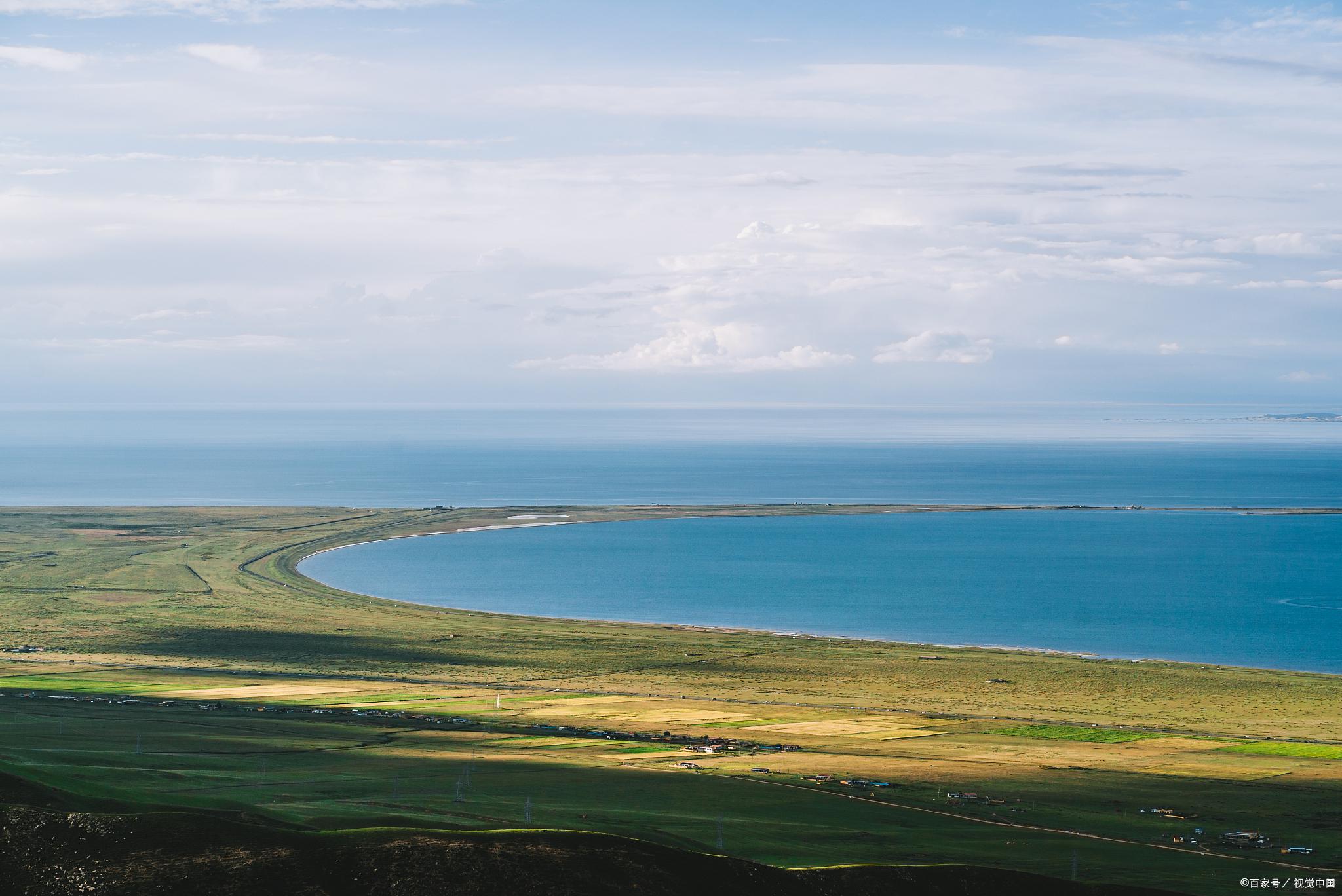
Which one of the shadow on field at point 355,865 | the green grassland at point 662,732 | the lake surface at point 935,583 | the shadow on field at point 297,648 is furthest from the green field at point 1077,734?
the shadow on field at point 297,648

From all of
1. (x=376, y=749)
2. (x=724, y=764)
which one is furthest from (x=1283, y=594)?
(x=376, y=749)

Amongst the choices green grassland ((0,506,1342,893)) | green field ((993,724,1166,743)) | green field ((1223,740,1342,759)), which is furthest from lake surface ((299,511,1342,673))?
green field ((993,724,1166,743))

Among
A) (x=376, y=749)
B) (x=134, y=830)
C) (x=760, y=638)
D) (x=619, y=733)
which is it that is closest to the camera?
(x=134, y=830)

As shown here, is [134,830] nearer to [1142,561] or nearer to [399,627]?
[399,627]

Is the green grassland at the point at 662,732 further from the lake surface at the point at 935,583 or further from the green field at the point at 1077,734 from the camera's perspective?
the lake surface at the point at 935,583

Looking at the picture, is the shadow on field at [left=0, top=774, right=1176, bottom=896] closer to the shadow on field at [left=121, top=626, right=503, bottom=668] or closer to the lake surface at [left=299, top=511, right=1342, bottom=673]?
the shadow on field at [left=121, top=626, right=503, bottom=668]
